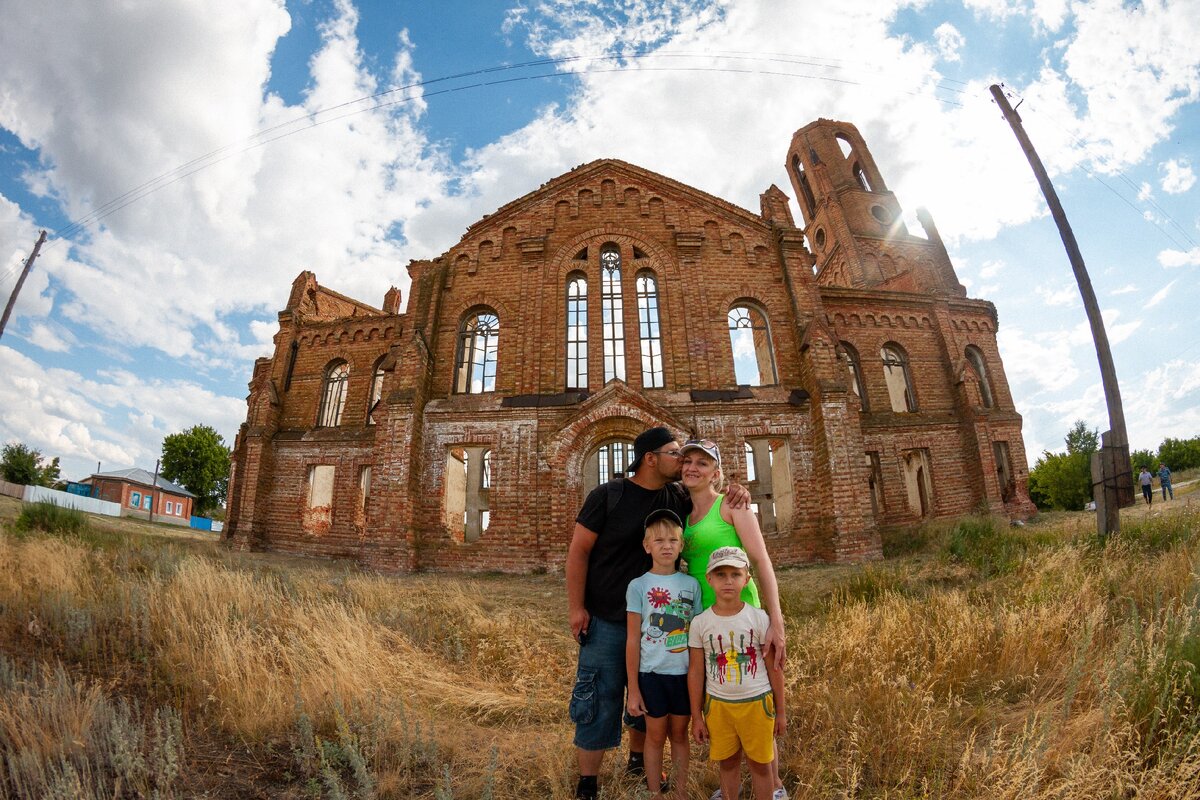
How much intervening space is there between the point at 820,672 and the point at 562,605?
4638 millimetres

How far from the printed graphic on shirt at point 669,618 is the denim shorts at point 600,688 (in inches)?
10.9

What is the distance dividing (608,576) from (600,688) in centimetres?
57

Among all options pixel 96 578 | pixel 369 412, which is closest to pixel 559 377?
pixel 369 412

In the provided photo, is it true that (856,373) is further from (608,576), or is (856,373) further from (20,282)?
(20,282)

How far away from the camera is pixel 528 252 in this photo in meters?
13.9

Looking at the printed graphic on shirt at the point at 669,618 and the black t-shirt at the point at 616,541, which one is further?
the black t-shirt at the point at 616,541

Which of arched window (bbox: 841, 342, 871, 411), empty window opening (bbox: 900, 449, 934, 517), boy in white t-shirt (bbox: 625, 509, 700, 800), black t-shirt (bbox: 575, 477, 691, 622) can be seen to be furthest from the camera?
arched window (bbox: 841, 342, 871, 411)

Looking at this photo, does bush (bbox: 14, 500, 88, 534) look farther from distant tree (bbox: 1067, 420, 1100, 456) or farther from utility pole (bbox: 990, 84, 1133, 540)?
distant tree (bbox: 1067, 420, 1100, 456)

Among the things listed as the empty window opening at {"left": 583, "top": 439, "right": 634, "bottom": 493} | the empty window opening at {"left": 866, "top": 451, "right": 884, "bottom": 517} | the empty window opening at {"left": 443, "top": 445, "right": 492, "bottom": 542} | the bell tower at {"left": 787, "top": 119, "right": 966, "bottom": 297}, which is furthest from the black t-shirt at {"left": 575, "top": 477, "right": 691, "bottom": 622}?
the bell tower at {"left": 787, "top": 119, "right": 966, "bottom": 297}

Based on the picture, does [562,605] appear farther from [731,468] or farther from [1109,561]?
[1109,561]

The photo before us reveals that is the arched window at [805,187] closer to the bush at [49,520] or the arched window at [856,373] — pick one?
the arched window at [856,373]

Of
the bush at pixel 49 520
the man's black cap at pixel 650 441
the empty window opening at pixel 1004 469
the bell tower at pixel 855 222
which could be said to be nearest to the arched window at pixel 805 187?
the bell tower at pixel 855 222

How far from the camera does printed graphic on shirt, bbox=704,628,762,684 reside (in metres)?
2.40

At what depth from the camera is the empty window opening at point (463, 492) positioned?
12523 mm
